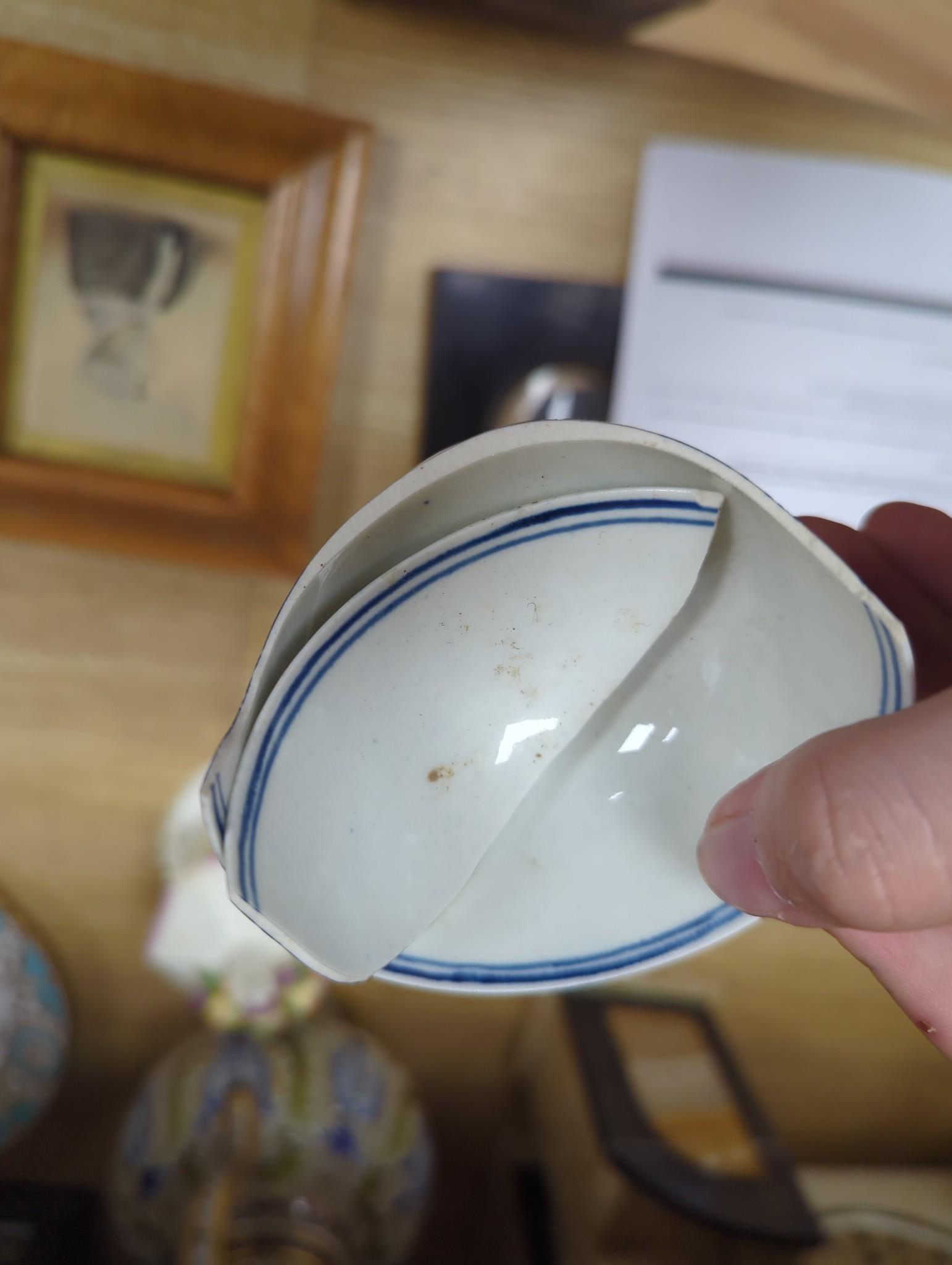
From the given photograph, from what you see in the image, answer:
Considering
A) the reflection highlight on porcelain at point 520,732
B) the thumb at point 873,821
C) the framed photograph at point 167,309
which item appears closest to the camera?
the thumb at point 873,821

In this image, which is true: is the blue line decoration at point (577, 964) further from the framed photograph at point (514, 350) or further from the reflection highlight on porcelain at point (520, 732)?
the framed photograph at point (514, 350)

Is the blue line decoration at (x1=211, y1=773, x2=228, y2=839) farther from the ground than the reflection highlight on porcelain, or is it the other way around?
the reflection highlight on porcelain

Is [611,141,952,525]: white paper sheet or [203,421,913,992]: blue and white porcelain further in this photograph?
[611,141,952,525]: white paper sheet

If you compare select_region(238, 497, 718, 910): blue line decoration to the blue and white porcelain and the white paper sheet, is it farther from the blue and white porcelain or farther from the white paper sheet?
the white paper sheet

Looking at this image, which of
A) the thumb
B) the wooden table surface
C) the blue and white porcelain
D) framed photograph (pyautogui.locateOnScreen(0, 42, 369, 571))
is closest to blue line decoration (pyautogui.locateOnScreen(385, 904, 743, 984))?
the blue and white porcelain

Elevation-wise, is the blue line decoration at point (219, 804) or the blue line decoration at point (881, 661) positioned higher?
the blue line decoration at point (881, 661)

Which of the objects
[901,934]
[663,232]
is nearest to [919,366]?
[663,232]

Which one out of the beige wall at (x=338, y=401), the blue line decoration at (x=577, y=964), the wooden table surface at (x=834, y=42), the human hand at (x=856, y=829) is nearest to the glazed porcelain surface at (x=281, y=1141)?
the beige wall at (x=338, y=401)
